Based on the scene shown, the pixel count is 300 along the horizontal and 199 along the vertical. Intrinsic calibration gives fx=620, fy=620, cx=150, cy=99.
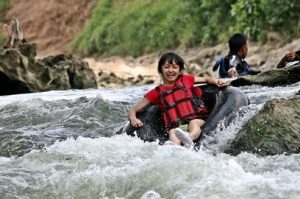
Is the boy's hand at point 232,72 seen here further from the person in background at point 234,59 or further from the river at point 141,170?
the river at point 141,170

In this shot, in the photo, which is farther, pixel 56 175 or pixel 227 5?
pixel 227 5

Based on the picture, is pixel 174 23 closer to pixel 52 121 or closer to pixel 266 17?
pixel 266 17

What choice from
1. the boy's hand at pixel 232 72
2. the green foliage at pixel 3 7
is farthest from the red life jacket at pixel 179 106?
the green foliage at pixel 3 7

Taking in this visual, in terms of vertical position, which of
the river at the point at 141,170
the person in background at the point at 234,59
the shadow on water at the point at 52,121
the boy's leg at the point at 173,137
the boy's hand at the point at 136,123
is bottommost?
the shadow on water at the point at 52,121

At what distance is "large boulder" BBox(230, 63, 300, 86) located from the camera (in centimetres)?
812

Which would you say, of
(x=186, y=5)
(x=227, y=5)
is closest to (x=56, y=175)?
(x=227, y=5)

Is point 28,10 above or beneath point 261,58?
above

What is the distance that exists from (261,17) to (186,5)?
165 inches

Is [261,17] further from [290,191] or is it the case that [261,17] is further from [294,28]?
[290,191]

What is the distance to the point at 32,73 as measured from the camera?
505 inches

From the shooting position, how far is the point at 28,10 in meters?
30.0

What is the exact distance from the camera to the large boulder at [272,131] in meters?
4.83

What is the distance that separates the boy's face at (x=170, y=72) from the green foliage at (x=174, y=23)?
972 centimetres

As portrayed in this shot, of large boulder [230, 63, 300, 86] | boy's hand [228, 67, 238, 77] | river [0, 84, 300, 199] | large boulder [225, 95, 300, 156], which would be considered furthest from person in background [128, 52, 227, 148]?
large boulder [230, 63, 300, 86]
